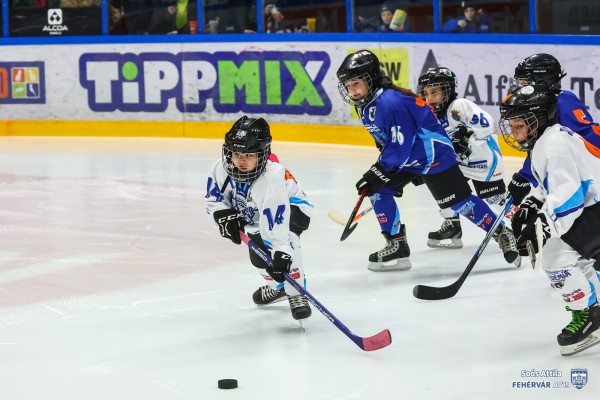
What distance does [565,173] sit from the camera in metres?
3.74

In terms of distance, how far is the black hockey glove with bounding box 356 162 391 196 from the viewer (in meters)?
5.15

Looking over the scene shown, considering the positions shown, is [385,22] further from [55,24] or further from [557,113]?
[557,113]

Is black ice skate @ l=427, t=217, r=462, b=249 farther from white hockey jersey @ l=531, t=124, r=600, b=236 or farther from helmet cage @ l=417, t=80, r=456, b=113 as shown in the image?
white hockey jersey @ l=531, t=124, r=600, b=236

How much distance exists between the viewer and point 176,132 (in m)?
11.0

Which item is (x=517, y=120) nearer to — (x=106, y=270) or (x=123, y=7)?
(x=106, y=270)

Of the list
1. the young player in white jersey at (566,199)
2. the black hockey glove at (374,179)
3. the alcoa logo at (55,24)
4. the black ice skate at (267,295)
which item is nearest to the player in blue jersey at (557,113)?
the young player in white jersey at (566,199)

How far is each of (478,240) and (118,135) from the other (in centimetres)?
595

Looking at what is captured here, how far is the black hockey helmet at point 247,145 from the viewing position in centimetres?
416

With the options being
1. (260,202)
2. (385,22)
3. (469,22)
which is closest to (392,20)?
(385,22)

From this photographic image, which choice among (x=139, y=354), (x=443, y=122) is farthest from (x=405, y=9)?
(x=139, y=354)

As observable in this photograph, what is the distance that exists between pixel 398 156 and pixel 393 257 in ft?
1.83

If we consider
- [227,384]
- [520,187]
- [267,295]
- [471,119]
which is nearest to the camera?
[227,384]

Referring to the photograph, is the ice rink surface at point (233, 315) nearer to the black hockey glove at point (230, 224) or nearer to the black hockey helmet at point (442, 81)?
the black hockey glove at point (230, 224)

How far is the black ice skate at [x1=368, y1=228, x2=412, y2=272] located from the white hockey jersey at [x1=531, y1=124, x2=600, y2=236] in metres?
1.64
